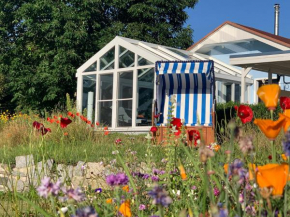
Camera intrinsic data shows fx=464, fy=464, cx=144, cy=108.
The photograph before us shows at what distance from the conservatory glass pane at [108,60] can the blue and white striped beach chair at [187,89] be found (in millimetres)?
3609

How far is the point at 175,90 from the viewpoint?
1070 centimetres

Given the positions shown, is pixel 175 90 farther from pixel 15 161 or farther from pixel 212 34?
pixel 212 34

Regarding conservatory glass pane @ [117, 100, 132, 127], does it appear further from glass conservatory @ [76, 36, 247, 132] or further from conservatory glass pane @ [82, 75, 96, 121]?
conservatory glass pane @ [82, 75, 96, 121]

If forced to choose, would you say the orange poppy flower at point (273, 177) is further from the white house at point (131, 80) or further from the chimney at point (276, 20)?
the chimney at point (276, 20)

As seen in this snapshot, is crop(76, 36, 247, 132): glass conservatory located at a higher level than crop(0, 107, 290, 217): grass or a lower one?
higher

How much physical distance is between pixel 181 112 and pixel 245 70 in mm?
2515

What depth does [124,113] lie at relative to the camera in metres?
13.5

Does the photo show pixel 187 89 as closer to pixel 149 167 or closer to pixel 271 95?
pixel 149 167

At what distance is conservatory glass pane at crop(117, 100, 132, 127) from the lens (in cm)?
1339

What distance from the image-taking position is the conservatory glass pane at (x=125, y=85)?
1352 cm

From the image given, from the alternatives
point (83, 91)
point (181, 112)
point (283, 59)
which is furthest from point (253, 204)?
point (83, 91)

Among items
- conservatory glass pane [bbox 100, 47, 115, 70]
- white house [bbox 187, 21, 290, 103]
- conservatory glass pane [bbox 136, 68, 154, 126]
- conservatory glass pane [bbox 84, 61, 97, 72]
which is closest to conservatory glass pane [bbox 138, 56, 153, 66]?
conservatory glass pane [bbox 136, 68, 154, 126]

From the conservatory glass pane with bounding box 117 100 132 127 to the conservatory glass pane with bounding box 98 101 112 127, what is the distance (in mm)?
367

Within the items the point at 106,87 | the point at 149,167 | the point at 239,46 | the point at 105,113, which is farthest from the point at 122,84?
the point at 149,167
